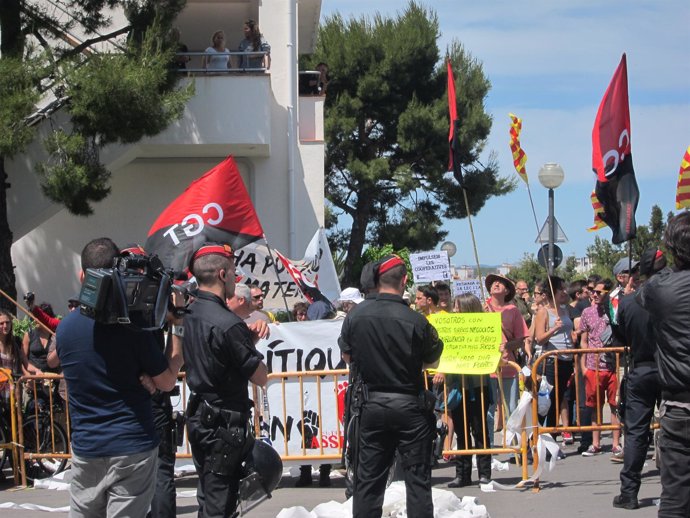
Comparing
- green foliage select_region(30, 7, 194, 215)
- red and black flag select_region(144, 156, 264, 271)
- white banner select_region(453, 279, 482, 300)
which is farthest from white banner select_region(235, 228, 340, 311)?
green foliage select_region(30, 7, 194, 215)

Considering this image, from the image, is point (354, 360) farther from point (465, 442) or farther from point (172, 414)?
point (465, 442)

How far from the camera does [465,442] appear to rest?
977 centimetres

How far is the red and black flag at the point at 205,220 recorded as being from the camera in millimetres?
10820

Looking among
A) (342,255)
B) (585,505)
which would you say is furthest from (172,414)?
(342,255)

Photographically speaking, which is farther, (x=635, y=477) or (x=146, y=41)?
(x=146, y=41)

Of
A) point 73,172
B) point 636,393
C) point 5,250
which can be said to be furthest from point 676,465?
point 5,250

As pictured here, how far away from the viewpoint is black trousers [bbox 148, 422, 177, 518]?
7.12 m

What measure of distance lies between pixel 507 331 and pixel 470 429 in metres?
1.30

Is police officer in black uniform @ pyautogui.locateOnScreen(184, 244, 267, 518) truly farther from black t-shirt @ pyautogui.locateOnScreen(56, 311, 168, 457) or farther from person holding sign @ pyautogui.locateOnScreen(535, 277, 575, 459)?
person holding sign @ pyautogui.locateOnScreen(535, 277, 575, 459)

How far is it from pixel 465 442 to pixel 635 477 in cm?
171

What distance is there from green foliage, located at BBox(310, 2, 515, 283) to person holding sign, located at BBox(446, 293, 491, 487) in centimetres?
2770

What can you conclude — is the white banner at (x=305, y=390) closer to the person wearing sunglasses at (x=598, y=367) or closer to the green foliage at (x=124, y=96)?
the person wearing sunglasses at (x=598, y=367)

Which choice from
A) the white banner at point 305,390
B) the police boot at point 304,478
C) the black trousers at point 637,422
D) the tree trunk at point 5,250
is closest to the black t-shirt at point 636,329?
the black trousers at point 637,422

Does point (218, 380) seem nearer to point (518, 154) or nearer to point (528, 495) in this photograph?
point (528, 495)
